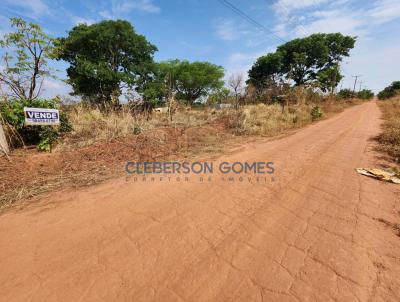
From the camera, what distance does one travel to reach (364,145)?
5887 mm

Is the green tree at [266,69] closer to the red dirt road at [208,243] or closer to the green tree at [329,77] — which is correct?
the green tree at [329,77]

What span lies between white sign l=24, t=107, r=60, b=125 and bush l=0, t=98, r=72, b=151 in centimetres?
41

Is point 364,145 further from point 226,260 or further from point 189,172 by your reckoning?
point 226,260

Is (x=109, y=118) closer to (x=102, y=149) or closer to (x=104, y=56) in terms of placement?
(x=102, y=149)

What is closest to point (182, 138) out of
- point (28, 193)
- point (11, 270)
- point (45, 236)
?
point (28, 193)

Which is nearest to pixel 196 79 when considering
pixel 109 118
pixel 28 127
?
pixel 109 118

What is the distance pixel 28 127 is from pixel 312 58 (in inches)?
1278

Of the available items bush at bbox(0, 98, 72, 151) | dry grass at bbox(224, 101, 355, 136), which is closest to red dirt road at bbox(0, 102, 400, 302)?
bush at bbox(0, 98, 72, 151)

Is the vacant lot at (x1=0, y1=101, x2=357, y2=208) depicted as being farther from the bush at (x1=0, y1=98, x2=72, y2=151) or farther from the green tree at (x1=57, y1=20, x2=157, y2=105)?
the green tree at (x1=57, y1=20, x2=157, y2=105)

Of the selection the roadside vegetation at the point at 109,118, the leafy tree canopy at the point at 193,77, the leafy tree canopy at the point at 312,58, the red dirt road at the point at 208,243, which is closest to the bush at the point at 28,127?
the roadside vegetation at the point at 109,118

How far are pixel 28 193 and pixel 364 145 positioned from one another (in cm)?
822

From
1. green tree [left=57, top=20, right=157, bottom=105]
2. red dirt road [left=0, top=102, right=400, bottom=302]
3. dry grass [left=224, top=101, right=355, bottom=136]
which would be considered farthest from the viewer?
green tree [left=57, top=20, right=157, bottom=105]

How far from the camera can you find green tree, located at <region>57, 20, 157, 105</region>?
49.0ft

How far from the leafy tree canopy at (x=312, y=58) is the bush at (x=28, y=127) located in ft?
81.2
